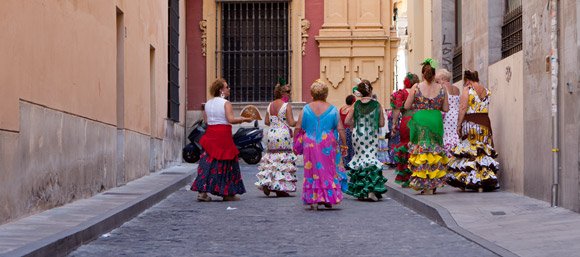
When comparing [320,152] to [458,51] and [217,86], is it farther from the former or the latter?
[458,51]

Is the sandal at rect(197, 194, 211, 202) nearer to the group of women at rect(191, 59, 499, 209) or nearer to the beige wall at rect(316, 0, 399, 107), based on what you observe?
the group of women at rect(191, 59, 499, 209)

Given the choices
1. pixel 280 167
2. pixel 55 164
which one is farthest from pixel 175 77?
pixel 55 164

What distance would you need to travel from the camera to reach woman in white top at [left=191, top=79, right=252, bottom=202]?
16.0 m

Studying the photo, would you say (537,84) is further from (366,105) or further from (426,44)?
(426,44)

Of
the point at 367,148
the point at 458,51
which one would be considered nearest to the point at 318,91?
the point at 367,148

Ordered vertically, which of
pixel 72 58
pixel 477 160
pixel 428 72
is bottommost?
pixel 477 160

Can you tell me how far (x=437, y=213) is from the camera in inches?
485

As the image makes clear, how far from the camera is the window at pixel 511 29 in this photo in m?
16.2

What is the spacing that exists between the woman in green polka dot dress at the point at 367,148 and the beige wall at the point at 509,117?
1.76 m

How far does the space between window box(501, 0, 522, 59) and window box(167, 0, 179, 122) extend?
38.1 ft

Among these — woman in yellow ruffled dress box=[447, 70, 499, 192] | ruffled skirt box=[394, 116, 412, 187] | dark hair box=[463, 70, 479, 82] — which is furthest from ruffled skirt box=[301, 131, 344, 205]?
ruffled skirt box=[394, 116, 412, 187]

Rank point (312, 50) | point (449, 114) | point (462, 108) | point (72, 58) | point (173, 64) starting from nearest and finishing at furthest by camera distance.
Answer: point (72, 58) → point (462, 108) → point (449, 114) → point (173, 64) → point (312, 50)

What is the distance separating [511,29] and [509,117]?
1371mm

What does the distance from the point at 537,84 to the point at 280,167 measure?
4542mm
